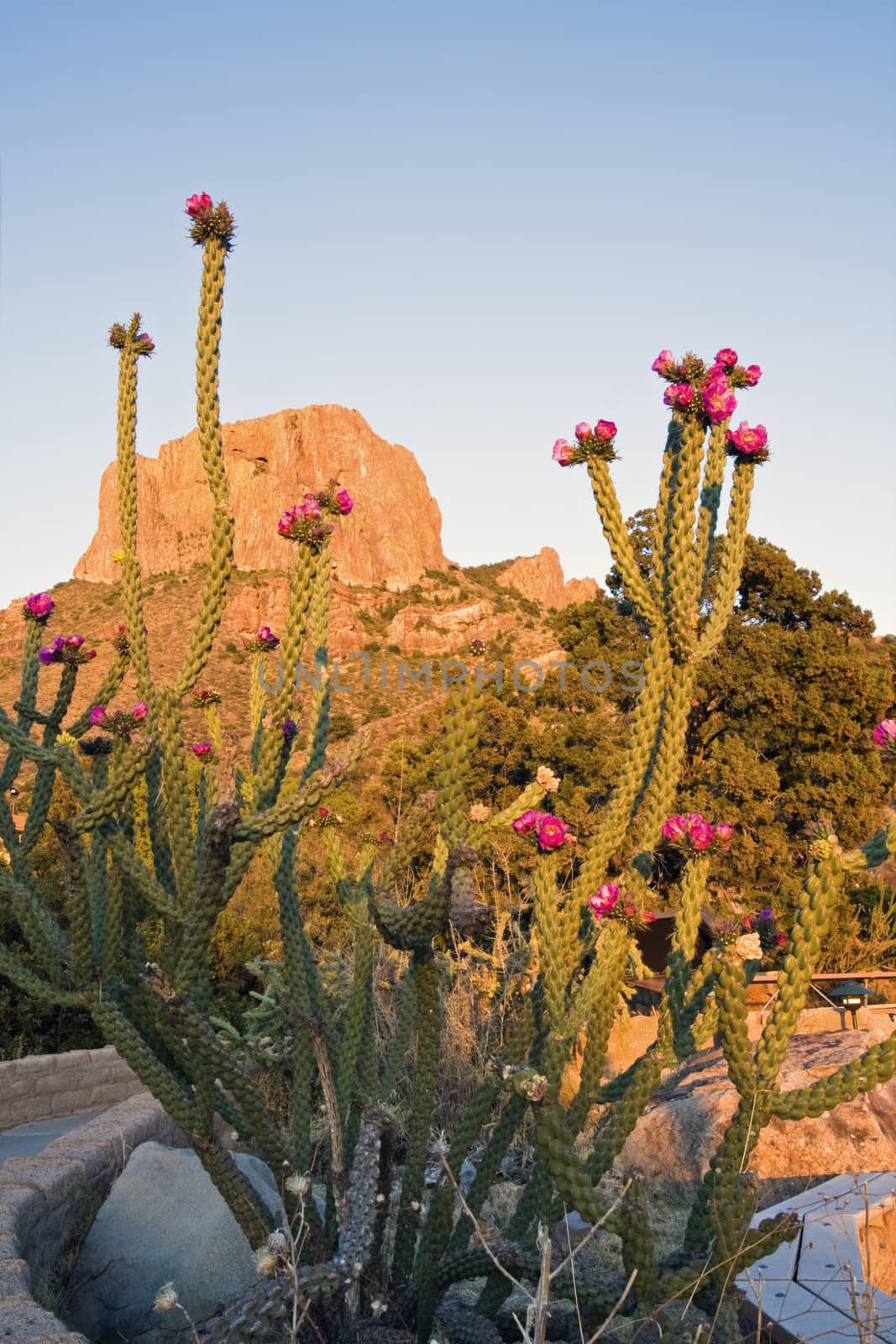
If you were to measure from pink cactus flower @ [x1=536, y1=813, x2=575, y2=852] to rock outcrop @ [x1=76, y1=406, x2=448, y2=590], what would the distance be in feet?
197

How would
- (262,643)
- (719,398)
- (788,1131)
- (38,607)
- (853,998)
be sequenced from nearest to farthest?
(719,398), (38,607), (262,643), (788,1131), (853,998)

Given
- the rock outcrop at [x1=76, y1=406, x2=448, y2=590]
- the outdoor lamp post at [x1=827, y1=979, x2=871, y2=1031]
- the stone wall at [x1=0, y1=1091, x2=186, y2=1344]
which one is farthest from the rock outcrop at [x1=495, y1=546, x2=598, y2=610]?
the stone wall at [x1=0, y1=1091, x2=186, y2=1344]

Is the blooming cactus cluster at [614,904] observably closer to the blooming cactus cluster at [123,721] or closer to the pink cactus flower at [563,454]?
the pink cactus flower at [563,454]

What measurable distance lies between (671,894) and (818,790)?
104 inches

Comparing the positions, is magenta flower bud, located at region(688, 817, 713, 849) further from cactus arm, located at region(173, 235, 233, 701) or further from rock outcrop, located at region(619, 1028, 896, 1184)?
rock outcrop, located at region(619, 1028, 896, 1184)

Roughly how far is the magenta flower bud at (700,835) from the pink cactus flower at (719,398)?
1316 millimetres

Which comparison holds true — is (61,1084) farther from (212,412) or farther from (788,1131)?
(212,412)

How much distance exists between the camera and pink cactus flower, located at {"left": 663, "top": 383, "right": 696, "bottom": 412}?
11.2 feet

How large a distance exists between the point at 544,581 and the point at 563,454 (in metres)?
80.4

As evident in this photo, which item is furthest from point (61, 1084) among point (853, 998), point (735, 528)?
point (853, 998)

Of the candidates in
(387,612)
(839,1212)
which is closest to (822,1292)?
(839,1212)

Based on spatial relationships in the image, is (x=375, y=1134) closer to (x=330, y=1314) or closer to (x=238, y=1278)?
(x=330, y=1314)

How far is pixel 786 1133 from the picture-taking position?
5.92 metres

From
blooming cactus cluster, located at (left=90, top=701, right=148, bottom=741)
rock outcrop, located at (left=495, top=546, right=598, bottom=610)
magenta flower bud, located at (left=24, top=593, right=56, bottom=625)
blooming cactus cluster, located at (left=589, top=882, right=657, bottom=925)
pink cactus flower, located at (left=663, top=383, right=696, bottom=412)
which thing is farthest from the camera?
rock outcrop, located at (left=495, top=546, right=598, bottom=610)
